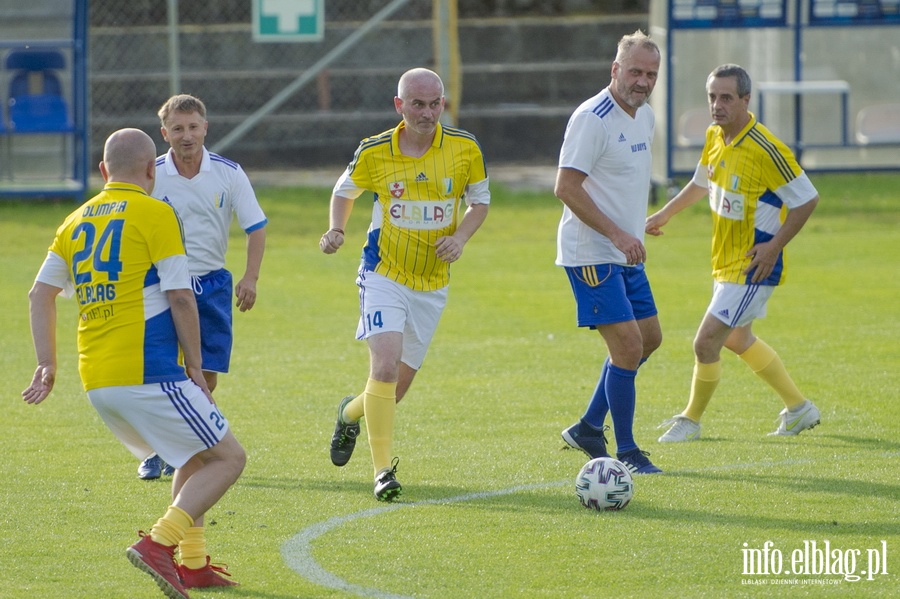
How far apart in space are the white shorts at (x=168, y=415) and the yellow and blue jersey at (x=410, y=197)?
183cm

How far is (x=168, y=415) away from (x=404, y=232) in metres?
2.02

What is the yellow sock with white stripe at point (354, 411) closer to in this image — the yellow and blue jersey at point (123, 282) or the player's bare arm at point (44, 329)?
the yellow and blue jersey at point (123, 282)

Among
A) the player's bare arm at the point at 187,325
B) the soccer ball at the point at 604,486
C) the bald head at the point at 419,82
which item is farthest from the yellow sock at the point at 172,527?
the bald head at the point at 419,82

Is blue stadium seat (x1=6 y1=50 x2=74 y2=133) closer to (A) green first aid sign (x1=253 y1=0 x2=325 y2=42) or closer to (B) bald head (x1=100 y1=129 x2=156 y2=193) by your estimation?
(A) green first aid sign (x1=253 y1=0 x2=325 y2=42)

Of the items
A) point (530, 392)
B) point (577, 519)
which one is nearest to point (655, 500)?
point (577, 519)

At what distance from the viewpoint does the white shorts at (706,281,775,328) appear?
7.04m

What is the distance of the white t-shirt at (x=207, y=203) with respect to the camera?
6355 millimetres

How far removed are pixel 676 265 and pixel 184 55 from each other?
11315 mm

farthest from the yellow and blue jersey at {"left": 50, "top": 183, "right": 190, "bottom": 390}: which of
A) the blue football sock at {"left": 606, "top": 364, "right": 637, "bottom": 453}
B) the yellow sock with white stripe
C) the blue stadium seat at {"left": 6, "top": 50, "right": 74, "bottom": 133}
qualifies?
the blue stadium seat at {"left": 6, "top": 50, "right": 74, "bottom": 133}

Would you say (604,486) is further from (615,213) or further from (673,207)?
(673,207)

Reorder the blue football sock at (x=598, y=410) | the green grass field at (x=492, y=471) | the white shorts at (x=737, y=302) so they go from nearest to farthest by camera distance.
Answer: the green grass field at (x=492, y=471), the blue football sock at (x=598, y=410), the white shorts at (x=737, y=302)

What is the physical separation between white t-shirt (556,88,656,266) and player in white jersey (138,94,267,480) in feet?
5.07

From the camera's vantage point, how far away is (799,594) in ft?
15.1

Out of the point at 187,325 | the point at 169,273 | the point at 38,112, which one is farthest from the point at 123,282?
the point at 38,112
